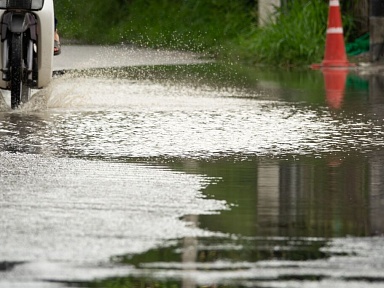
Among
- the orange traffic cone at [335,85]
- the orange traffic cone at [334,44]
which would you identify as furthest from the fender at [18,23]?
the orange traffic cone at [334,44]

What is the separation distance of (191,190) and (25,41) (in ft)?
16.5

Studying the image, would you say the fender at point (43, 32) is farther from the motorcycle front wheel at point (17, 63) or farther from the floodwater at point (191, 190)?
the floodwater at point (191, 190)

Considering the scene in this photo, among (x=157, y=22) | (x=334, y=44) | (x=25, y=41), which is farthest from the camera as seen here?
(x=157, y=22)

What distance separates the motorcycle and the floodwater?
1.15 ft

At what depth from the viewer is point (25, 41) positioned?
41.9 ft

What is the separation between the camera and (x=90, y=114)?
514 inches

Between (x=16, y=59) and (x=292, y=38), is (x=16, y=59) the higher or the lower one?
the higher one

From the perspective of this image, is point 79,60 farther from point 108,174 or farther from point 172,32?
point 108,174

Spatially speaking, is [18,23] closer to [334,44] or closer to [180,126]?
[180,126]

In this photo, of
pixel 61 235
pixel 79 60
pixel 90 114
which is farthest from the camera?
pixel 79 60

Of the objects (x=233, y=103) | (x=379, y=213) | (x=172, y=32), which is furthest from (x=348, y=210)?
(x=172, y=32)

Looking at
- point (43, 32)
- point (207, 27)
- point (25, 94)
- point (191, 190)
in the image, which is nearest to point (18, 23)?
point (43, 32)

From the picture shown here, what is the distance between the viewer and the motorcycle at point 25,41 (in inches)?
493

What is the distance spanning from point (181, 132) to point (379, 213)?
4348 millimetres
